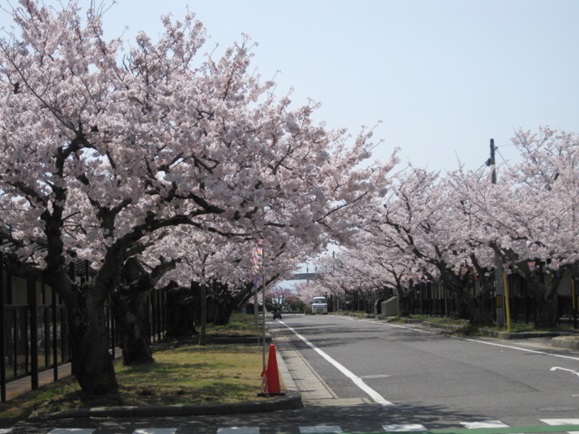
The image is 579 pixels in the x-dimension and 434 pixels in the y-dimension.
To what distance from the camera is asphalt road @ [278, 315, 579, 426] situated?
43.1ft

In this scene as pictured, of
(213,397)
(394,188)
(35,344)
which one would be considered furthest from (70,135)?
(394,188)

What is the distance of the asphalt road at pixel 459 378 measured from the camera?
13.1 metres

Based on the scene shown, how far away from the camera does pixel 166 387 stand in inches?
661

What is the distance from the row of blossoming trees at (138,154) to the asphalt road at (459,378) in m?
3.41

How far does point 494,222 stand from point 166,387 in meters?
20.2

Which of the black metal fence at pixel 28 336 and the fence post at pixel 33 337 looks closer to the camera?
the black metal fence at pixel 28 336

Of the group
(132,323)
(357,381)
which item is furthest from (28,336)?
(357,381)

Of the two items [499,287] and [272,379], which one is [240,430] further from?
[499,287]

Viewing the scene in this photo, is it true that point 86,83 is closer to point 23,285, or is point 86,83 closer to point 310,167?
point 310,167

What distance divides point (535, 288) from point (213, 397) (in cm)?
2356

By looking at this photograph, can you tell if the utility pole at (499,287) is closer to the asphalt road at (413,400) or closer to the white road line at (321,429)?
the asphalt road at (413,400)

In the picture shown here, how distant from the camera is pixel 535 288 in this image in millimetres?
35688

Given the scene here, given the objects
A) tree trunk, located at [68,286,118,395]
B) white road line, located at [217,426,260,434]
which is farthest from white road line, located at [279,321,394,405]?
tree trunk, located at [68,286,118,395]

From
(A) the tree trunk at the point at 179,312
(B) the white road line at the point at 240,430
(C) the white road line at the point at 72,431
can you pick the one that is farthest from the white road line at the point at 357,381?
(A) the tree trunk at the point at 179,312
